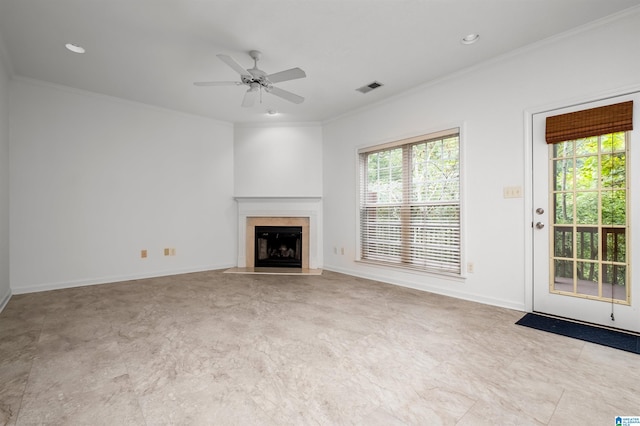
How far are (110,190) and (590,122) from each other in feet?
18.7

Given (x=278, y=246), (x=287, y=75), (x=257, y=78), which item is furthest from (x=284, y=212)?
(x=287, y=75)

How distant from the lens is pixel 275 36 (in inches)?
111

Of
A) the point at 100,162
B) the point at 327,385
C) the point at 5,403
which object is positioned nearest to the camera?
the point at 5,403

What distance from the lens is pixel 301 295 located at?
11.9 ft

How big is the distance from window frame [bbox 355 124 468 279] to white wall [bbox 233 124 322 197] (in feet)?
2.99

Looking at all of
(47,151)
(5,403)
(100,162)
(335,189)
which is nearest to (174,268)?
(100,162)

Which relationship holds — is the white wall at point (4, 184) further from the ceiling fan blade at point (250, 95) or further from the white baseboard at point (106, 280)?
the ceiling fan blade at point (250, 95)

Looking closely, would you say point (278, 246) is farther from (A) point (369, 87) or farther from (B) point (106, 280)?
(A) point (369, 87)

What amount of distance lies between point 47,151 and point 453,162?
5188mm

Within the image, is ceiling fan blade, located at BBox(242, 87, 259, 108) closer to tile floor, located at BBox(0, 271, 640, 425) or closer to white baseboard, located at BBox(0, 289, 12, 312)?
tile floor, located at BBox(0, 271, 640, 425)

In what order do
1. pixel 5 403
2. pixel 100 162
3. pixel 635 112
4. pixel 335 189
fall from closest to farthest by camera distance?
pixel 5 403 → pixel 635 112 → pixel 100 162 → pixel 335 189

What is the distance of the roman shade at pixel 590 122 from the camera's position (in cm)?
246

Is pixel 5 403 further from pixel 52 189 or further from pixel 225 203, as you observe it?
pixel 225 203

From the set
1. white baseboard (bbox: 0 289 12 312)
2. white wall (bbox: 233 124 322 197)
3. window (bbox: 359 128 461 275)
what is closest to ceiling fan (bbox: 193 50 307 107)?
window (bbox: 359 128 461 275)
